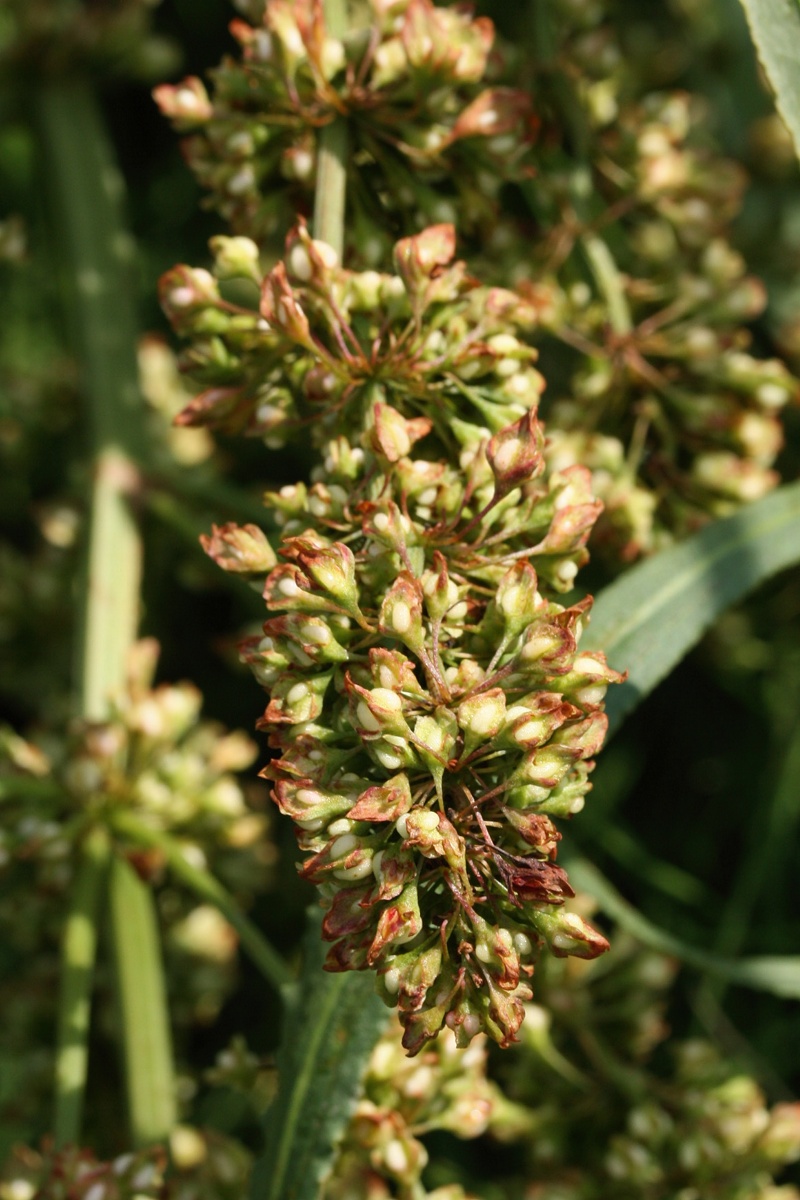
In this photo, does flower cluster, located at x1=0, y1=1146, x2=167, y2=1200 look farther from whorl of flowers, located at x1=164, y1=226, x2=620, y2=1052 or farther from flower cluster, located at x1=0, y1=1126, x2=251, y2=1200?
whorl of flowers, located at x1=164, y1=226, x2=620, y2=1052

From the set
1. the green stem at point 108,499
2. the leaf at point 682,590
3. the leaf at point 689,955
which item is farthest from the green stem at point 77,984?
the leaf at point 682,590

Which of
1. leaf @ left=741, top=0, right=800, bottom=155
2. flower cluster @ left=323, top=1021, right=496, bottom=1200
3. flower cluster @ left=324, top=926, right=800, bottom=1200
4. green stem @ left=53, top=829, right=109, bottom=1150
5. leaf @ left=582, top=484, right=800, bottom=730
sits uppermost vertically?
leaf @ left=741, top=0, right=800, bottom=155

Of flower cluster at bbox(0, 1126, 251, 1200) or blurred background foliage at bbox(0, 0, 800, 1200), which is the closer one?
flower cluster at bbox(0, 1126, 251, 1200)

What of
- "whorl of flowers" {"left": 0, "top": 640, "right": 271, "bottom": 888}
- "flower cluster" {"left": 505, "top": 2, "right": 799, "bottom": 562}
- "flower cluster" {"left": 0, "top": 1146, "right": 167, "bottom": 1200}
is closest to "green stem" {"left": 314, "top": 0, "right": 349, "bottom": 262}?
"flower cluster" {"left": 505, "top": 2, "right": 799, "bottom": 562}

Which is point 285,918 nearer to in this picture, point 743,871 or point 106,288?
point 743,871

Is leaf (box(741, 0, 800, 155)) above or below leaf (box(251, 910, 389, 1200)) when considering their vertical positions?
above

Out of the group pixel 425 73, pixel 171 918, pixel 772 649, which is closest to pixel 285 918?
pixel 171 918

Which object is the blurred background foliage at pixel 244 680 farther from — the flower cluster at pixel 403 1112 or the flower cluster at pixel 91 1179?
the flower cluster at pixel 403 1112

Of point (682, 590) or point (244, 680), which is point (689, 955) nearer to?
point (682, 590)
